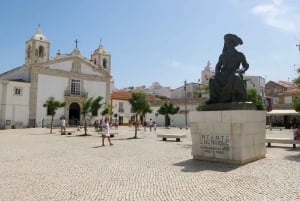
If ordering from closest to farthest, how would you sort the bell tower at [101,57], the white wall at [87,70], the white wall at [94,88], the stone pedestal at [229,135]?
the stone pedestal at [229,135] → the white wall at [87,70] → the white wall at [94,88] → the bell tower at [101,57]

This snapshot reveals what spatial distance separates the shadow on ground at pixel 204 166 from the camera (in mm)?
8133

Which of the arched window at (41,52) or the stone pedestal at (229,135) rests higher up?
the arched window at (41,52)

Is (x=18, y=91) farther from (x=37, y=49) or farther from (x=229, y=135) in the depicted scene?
(x=229, y=135)

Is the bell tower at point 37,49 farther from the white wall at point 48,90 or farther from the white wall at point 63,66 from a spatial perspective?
the white wall at point 48,90

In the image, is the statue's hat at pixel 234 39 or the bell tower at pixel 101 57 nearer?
the statue's hat at pixel 234 39

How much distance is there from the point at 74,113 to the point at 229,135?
121 ft

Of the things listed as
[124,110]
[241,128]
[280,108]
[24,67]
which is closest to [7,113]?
[24,67]

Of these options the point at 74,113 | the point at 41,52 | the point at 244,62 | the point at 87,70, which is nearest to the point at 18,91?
the point at 74,113

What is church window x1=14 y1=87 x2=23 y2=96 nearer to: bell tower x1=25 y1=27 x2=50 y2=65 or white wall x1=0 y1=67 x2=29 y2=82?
white wall x1=0 y1=67 x2=29 y2=82

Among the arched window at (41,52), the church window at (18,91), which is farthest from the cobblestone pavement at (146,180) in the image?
the arched window at (41,52)

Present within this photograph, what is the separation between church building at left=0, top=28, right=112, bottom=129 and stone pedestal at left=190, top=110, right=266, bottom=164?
31.2 meters

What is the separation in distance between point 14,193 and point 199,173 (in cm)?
411

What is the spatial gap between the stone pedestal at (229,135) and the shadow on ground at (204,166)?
1.03 ft

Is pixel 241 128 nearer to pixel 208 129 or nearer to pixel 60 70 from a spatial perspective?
pixel 208 129
